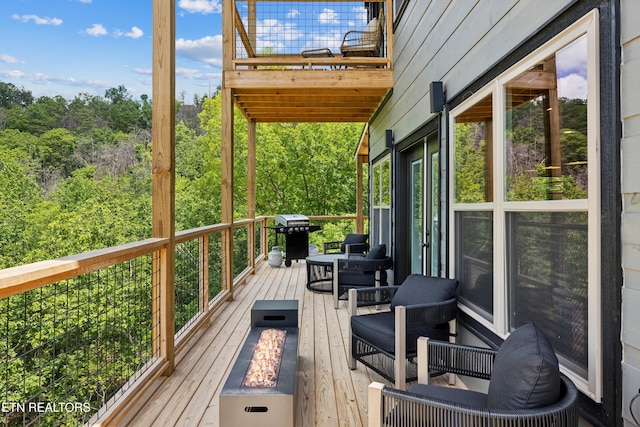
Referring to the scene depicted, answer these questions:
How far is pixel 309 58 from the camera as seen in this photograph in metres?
5.79

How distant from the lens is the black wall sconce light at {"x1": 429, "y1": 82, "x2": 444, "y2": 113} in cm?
334

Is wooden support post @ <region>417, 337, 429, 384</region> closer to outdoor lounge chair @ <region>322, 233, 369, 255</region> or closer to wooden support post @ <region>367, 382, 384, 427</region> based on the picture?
wooden support post @ <region>367, 382, 384, 427</region>

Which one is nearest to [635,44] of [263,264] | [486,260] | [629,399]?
[629,399]

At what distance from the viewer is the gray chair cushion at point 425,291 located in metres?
2.93

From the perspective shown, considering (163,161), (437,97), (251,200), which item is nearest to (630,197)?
(437,97)

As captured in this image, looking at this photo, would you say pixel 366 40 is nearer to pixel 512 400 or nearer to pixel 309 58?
pixel 309 58

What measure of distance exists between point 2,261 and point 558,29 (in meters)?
21.0

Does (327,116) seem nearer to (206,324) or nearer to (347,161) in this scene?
(206,324)

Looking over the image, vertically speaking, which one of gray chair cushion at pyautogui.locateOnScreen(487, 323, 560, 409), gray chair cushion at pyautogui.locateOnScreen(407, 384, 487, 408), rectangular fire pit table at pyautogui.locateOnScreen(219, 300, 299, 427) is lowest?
rectangular fire pit table at pyautogui.locateOnScreen(219, 300, 299, 427)

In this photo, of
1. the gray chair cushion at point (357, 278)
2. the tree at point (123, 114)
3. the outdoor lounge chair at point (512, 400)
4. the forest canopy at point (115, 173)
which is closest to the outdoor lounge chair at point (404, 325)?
the outdoor lounge chair at point (512, 400)

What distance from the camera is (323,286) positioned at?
21.0 feet

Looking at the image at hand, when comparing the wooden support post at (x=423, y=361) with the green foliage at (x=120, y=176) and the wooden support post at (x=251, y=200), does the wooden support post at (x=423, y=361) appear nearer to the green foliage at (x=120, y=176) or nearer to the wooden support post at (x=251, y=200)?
the wooden support post at (x=251, y=200)

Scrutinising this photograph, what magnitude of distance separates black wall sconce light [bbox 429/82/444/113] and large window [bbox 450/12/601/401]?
50 cm

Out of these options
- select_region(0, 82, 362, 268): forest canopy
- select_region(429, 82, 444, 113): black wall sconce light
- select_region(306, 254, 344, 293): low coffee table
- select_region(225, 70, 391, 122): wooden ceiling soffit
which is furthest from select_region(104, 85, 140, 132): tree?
select_region(429, 82, 444, 113): black wall sconce light
